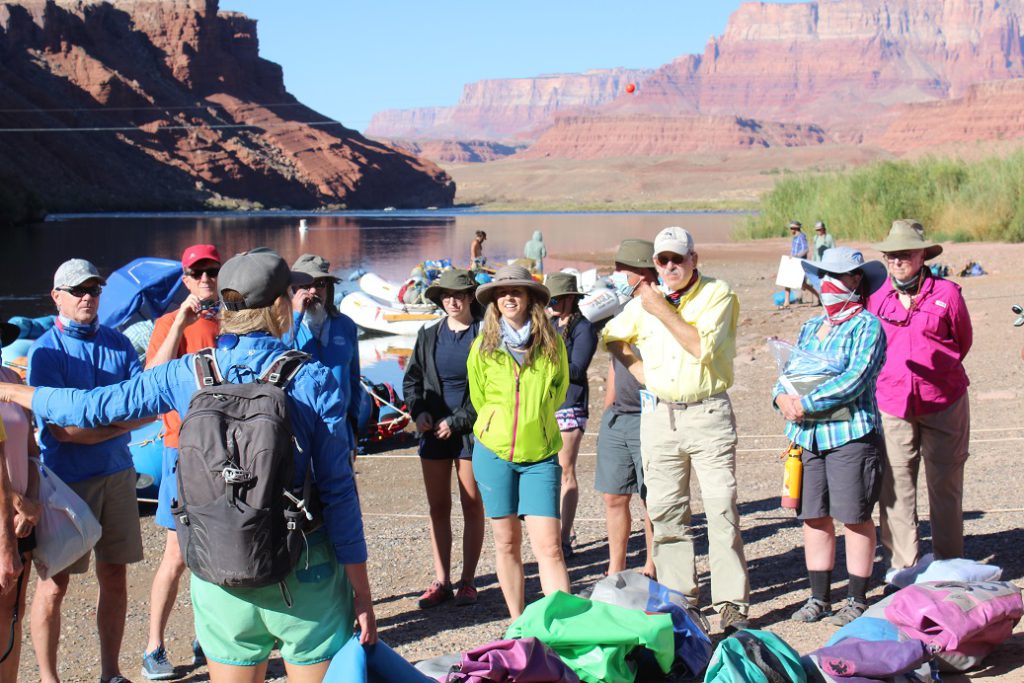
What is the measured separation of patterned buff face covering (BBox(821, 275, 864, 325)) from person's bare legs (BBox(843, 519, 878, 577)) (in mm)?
973

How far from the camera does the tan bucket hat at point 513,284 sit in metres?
5.22

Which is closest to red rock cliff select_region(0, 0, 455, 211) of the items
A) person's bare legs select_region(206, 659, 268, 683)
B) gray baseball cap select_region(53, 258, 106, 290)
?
gray baseball cap select_region(53, 258, 106, 290)

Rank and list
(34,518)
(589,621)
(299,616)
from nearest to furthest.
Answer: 1. (299,616)
2. (34,518)
3. (589,621)

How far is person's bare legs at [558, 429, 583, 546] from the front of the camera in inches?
272

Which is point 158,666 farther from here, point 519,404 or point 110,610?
point 519,404

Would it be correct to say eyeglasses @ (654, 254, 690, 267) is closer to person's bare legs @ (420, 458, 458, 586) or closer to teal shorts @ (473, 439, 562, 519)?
teal shorts @ (473, 439, 562, 519)

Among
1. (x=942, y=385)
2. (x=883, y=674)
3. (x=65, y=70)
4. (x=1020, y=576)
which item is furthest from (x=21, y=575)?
(x=65, y=70)

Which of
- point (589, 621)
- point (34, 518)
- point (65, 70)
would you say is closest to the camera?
point (34, 518)

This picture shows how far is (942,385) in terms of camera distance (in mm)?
5781

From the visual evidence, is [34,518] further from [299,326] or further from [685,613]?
[685,613]

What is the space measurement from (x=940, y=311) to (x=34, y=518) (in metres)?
4.20

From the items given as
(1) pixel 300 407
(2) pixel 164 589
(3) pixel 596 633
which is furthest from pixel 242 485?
(2) pixel 164 589

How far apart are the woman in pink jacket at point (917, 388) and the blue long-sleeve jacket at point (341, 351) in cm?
266

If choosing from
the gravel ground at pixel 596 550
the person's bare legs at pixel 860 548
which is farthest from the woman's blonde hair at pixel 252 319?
the person's bare legs at pixel 860 548
